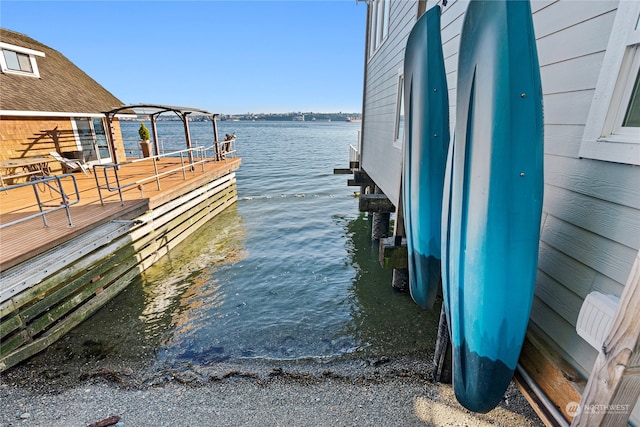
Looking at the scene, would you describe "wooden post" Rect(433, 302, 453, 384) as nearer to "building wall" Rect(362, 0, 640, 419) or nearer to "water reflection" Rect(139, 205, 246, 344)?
"building wall" Rect(362, 0, 640, 419)

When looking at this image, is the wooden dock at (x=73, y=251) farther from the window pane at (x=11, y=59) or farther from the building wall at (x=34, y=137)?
the window pane at (x=11, y=59)

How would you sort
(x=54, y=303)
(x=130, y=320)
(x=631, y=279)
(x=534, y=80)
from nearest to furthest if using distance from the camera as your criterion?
(x=631, y=279)
(x=534, y=80)
(x=54, y=303)
(x=130, y=320)

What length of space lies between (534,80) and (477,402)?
254 centimetres

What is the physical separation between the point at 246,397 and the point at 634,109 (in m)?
4.79

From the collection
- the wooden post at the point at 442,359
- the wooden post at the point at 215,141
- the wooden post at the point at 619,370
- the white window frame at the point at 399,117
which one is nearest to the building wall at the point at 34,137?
the wooden post at the point at 215,141

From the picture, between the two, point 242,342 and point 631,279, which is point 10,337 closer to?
point 242,342

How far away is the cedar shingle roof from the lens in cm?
985

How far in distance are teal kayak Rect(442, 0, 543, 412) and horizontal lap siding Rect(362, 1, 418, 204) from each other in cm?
252

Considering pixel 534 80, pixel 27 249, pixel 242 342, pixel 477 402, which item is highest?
pixel 534 80

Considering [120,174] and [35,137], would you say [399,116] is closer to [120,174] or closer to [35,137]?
[120,174]

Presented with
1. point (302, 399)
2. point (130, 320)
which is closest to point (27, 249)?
point (130, 320)

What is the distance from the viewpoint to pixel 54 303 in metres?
5.21

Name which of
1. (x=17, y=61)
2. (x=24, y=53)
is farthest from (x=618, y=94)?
(x=24, y=53)

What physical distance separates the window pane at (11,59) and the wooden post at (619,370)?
1629cm
